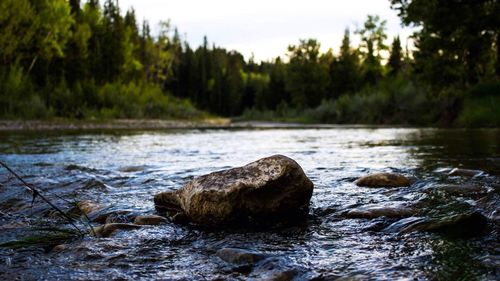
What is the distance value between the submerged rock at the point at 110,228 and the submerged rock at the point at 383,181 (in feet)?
8.20

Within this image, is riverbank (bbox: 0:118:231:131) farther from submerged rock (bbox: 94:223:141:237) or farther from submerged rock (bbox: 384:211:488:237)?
submerged rock (bbox: 384:211:488:237)

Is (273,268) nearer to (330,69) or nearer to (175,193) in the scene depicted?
(175,193)

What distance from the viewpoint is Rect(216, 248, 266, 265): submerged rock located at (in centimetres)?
233

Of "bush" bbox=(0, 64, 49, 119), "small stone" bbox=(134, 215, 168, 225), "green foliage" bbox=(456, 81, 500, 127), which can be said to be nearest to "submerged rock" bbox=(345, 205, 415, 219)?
"small stone" bbox=(134, 215, 168, 225)

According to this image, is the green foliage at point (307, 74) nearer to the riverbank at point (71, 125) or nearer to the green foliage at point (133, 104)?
the green foliage at point (133, 104)

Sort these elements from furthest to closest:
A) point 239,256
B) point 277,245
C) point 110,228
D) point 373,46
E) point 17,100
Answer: point 373,46 → point 17,100 → point 110,228 → point 277,245 → point 239,256

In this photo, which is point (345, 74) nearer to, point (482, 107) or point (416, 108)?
point (416, 108)

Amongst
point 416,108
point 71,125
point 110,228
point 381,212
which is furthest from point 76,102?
point 381,212

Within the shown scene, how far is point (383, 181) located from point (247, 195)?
1.90 meters

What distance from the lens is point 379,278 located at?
202 centimetres

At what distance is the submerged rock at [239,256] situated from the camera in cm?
233

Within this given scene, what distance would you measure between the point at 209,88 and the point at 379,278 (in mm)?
79697

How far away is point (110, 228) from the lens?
3.02 meters

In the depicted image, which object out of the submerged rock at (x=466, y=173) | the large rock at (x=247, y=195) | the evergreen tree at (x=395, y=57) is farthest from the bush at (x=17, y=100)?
the evergreen tree at (x=395, y=57)
